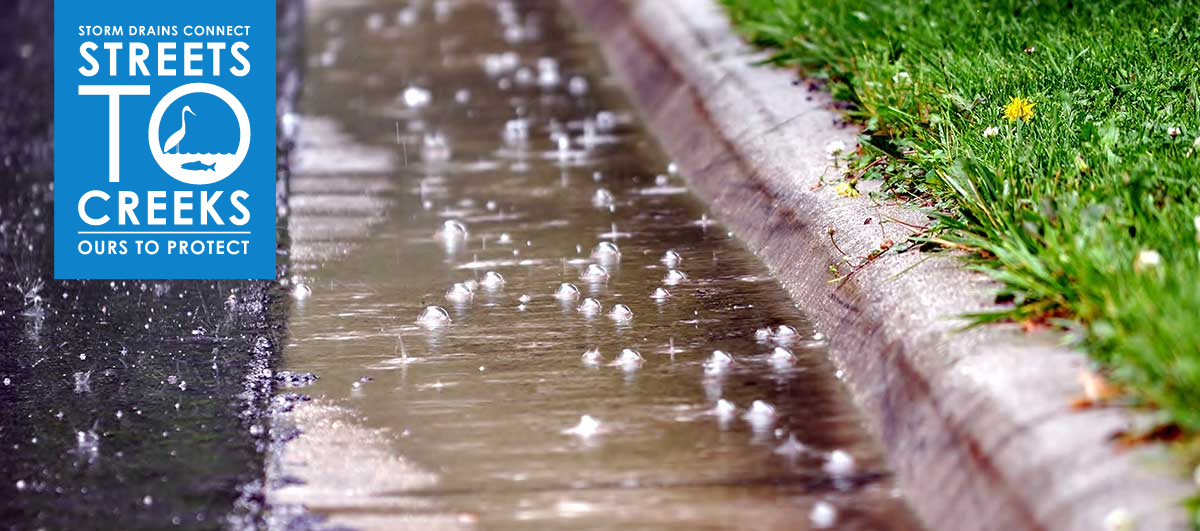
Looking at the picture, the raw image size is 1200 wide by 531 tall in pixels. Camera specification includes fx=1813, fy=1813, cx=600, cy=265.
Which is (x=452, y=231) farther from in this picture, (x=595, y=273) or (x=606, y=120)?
(x=606, y=120)

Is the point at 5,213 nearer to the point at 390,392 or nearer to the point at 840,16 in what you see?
the point at 390,392

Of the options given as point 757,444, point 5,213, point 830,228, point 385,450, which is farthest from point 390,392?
point 5,213

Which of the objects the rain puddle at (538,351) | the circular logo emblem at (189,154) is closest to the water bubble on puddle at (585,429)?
the rain puddle at (538,351)

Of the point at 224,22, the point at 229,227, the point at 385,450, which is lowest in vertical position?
the point at 385,450

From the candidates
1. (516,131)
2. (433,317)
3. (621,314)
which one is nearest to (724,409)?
(621,314)

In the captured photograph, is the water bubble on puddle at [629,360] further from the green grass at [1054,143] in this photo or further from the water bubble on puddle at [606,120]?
the water bubble on puddle at [606,120]

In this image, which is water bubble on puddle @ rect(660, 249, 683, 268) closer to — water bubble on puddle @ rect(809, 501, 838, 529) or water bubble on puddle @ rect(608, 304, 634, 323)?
water bubble on puddle @ rect(608, 304, 634, 323)
